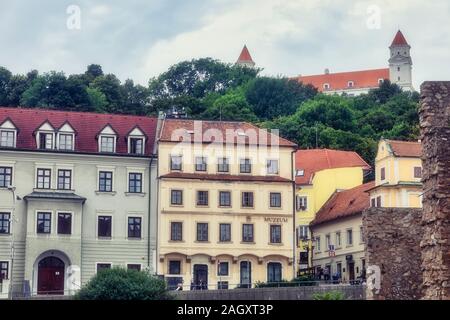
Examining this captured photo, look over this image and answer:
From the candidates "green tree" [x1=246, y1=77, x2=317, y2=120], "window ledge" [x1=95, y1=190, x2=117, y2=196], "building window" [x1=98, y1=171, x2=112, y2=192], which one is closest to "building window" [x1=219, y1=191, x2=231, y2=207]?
"window ledge" [x1=95, y1=190, x2=117, y2=196]

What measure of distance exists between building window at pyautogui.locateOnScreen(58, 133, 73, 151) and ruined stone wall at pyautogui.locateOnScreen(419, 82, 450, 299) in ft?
183

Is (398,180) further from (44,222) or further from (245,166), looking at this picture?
(44,222)

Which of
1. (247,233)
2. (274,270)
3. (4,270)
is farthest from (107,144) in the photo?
(274,270)

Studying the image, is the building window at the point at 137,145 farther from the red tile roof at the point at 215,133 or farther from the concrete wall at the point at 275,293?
the concrete wall at the point at 275,293

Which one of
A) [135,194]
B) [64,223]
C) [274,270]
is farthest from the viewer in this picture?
[274,270]

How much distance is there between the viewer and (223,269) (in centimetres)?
7550

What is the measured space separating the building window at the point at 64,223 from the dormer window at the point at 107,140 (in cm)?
526

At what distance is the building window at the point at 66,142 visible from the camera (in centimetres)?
7450

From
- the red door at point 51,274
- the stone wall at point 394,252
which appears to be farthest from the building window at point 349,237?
the stone wall at point 394,252

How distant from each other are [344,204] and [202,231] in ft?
42.9

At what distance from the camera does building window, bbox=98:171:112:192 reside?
246ft

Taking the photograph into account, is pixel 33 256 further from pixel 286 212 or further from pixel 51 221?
pixel 286 212

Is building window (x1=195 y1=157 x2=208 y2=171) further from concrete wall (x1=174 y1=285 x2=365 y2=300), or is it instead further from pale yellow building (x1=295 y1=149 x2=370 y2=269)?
concrete wall (x1=174 y1=285 x2=365 y2=300)
